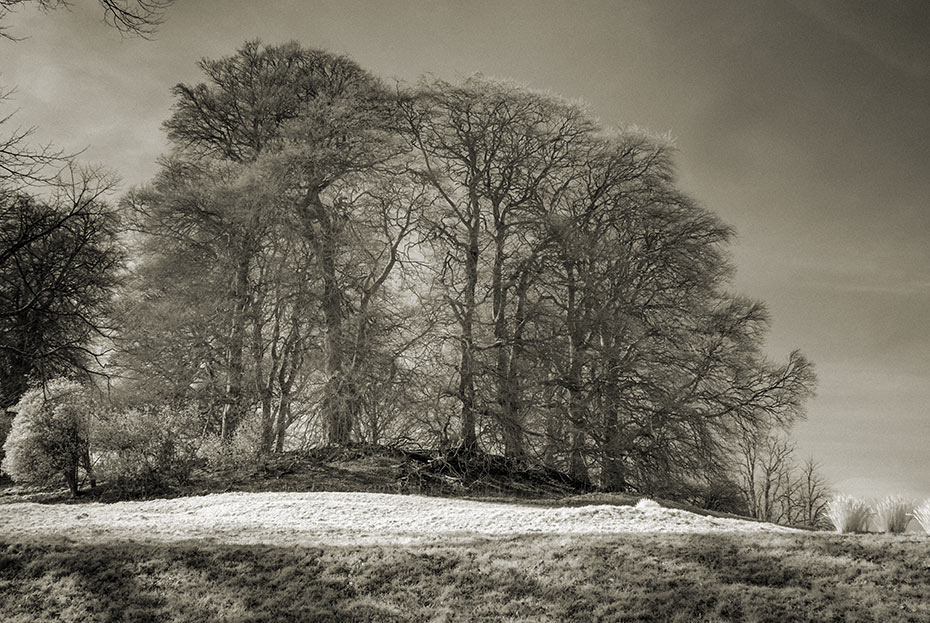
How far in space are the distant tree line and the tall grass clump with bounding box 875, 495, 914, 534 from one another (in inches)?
313

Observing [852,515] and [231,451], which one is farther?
[231,451]

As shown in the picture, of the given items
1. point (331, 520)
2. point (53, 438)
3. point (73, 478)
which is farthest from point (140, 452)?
point (331, 520)

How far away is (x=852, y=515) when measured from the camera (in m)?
7.71

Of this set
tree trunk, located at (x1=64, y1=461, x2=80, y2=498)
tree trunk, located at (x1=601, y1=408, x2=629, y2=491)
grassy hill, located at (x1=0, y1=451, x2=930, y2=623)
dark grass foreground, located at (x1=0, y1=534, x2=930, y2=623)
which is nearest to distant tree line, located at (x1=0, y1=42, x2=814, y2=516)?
tree trunk, located at (x1=601, y1=408, x2=629, y2=491)

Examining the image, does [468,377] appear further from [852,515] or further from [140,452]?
[852,515]

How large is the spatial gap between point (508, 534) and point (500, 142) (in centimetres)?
1108

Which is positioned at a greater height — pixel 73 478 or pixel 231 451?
pixel 231 451

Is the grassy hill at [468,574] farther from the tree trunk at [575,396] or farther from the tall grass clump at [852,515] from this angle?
the tree trunk at [575,396]

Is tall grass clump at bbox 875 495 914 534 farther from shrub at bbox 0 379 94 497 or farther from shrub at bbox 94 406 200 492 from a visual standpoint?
shrub at bbox 0 379 94 497

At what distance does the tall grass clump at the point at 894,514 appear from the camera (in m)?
7.54

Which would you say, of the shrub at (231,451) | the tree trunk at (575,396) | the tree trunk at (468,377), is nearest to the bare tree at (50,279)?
the shrub at (231,451)

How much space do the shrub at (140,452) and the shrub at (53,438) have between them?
0.44 metres

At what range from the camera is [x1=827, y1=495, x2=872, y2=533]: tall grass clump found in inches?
303

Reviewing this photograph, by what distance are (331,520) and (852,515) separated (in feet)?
21.5
